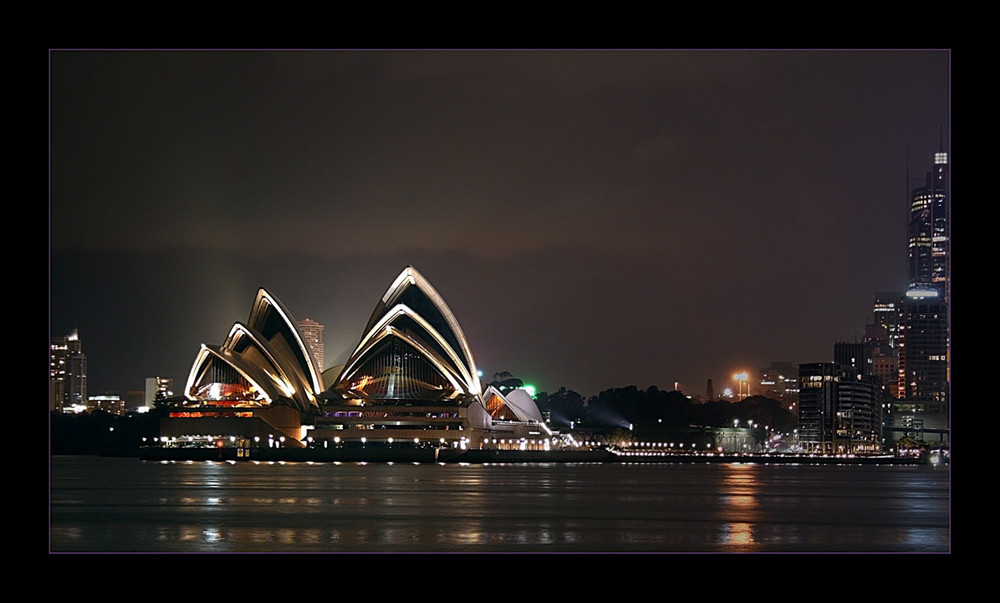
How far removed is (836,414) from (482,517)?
7768 centimetres

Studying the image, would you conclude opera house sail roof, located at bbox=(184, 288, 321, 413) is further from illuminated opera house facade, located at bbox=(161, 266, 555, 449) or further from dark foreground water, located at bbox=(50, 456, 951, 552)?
dark foreground water, located at bbox=(50, 456, 951, 552)

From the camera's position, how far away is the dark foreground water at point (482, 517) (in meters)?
19.5

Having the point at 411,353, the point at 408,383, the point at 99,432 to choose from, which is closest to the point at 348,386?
the point at 408,383

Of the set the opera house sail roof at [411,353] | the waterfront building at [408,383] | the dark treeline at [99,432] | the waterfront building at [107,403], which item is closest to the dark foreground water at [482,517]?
the opera house sail roof at [411,353]

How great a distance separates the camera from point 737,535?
2127cm

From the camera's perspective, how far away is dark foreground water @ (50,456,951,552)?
64.0 feet

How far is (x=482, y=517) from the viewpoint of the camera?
24391mm

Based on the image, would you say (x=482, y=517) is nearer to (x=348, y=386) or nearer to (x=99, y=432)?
(x=348, y=386)

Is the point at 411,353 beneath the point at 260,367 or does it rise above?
above

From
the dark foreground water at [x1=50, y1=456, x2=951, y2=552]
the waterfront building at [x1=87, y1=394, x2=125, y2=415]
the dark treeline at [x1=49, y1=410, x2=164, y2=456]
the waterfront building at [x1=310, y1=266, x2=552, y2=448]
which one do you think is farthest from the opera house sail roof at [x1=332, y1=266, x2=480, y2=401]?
the waterfront building at [x1=87, y1=394, x2=125, y2=415]

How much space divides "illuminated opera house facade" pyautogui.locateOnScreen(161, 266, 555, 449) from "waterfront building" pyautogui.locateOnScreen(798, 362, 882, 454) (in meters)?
39.8
